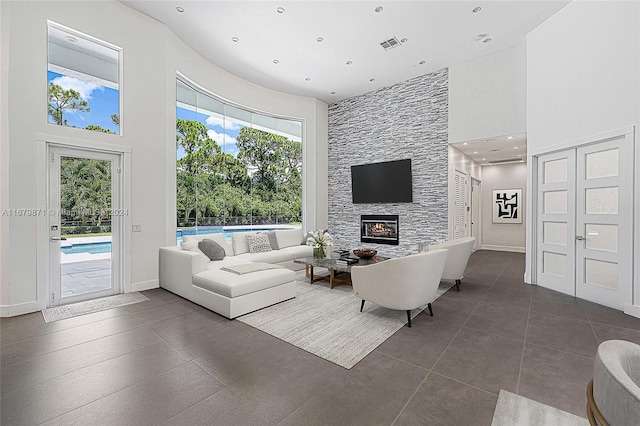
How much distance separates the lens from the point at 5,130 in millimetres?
3445

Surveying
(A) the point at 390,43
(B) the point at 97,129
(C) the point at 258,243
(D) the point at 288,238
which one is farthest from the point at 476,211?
(B) the point at 97,129

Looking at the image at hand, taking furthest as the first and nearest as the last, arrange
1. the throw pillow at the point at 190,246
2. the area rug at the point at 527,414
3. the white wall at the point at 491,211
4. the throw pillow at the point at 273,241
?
the white wall at the point at 491,211 → the throw pillow at the point at 273,241 → the throw pillow at the point at 190,246 → the area rug at the point at 527,414

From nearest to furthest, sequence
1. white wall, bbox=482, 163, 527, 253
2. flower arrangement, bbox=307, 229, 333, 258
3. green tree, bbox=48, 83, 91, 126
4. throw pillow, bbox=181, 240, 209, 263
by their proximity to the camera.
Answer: green tree, bbox=48, 83, 91, 126, throw pillow, bbox=181, 240, 209, 263, flower arrangement, bbox=307, 229, 333, 258, white wall, bbox=482, 163, 527, 253

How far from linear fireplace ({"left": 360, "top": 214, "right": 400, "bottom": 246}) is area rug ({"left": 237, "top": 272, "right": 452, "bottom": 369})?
3.32 m

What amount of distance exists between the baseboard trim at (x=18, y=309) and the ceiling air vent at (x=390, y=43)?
6691mm

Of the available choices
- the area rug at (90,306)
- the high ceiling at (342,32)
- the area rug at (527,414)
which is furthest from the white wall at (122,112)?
the area rug at (527,414)

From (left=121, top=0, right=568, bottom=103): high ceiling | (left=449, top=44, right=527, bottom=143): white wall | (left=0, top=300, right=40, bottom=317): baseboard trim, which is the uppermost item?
(left=121, top=0, right=568, bottom=103): high ceiling

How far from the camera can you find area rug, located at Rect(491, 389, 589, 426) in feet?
5.70

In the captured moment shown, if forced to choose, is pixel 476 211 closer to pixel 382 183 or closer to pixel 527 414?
pixel 382 183

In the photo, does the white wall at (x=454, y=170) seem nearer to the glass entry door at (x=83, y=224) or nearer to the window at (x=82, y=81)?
the glass entry door at (x=83, y=224)

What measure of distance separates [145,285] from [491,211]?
31.0 ft

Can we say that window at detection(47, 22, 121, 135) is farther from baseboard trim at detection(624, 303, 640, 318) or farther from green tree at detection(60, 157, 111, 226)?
baseboard trim at detection(624, 303, 640, 318)

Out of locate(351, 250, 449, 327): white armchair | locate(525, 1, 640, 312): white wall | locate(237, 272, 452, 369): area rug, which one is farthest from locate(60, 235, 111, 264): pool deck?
locate(525, 1, 640, 312): white wall

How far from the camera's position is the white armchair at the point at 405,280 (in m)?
3.06
